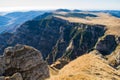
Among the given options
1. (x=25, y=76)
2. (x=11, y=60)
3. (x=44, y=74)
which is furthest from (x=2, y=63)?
(x=44, y=74)

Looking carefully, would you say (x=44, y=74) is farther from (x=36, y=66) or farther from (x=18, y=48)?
(x=18, y=48)

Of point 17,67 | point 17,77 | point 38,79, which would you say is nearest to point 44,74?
point 38,79

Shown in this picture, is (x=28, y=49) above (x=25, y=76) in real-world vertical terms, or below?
above

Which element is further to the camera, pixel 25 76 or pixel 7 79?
pixel 25 76

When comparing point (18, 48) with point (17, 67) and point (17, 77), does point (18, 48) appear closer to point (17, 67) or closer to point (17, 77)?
point (17, 67)

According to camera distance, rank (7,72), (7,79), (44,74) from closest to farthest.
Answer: (7,79) < (7,72) < (44,74)

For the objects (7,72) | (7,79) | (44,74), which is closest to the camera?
(7,79)
